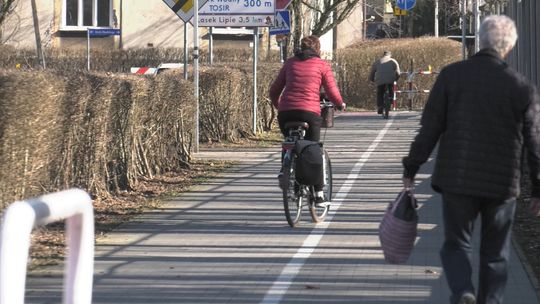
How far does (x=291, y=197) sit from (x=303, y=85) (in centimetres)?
110

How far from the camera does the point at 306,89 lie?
10.5 m

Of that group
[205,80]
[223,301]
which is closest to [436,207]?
[223,301]

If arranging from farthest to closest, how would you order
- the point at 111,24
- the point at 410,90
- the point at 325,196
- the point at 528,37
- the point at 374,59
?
the point at 111,24, the point at 374,59, the point at 410,90, the point at 528,37, the point at 325,196

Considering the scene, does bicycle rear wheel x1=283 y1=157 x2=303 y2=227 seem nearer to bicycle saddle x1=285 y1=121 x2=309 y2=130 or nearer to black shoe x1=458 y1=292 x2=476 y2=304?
bicycle saddle x1=285 y1=121 x2=309 y2=130

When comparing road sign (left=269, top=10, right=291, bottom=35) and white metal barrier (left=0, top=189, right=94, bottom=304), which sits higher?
road sign (left=269, top=10, right=291, bottom=35)

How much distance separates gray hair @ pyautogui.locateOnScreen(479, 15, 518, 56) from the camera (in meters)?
6.09

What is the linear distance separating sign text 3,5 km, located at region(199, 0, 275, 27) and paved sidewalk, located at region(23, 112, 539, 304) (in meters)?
6.24

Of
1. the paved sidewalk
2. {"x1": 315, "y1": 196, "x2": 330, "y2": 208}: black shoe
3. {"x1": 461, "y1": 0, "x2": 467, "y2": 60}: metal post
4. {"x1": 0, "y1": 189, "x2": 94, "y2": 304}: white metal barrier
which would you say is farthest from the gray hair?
{"x1": 461, "y1": 0, "x2": 467, "y2": 60}: metal post

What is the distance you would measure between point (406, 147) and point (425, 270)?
11.1 metres

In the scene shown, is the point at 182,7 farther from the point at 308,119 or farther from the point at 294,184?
the point at 294,184

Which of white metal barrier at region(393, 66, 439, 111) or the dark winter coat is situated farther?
white metal barrier at region(393, 66, 439, 111)

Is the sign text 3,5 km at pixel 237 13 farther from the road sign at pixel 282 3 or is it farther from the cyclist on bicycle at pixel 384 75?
the cyclist on bicycle at pixel 384 75

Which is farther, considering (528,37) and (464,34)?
(464,34)

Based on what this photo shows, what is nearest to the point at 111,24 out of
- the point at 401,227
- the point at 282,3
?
the point at 282,3
